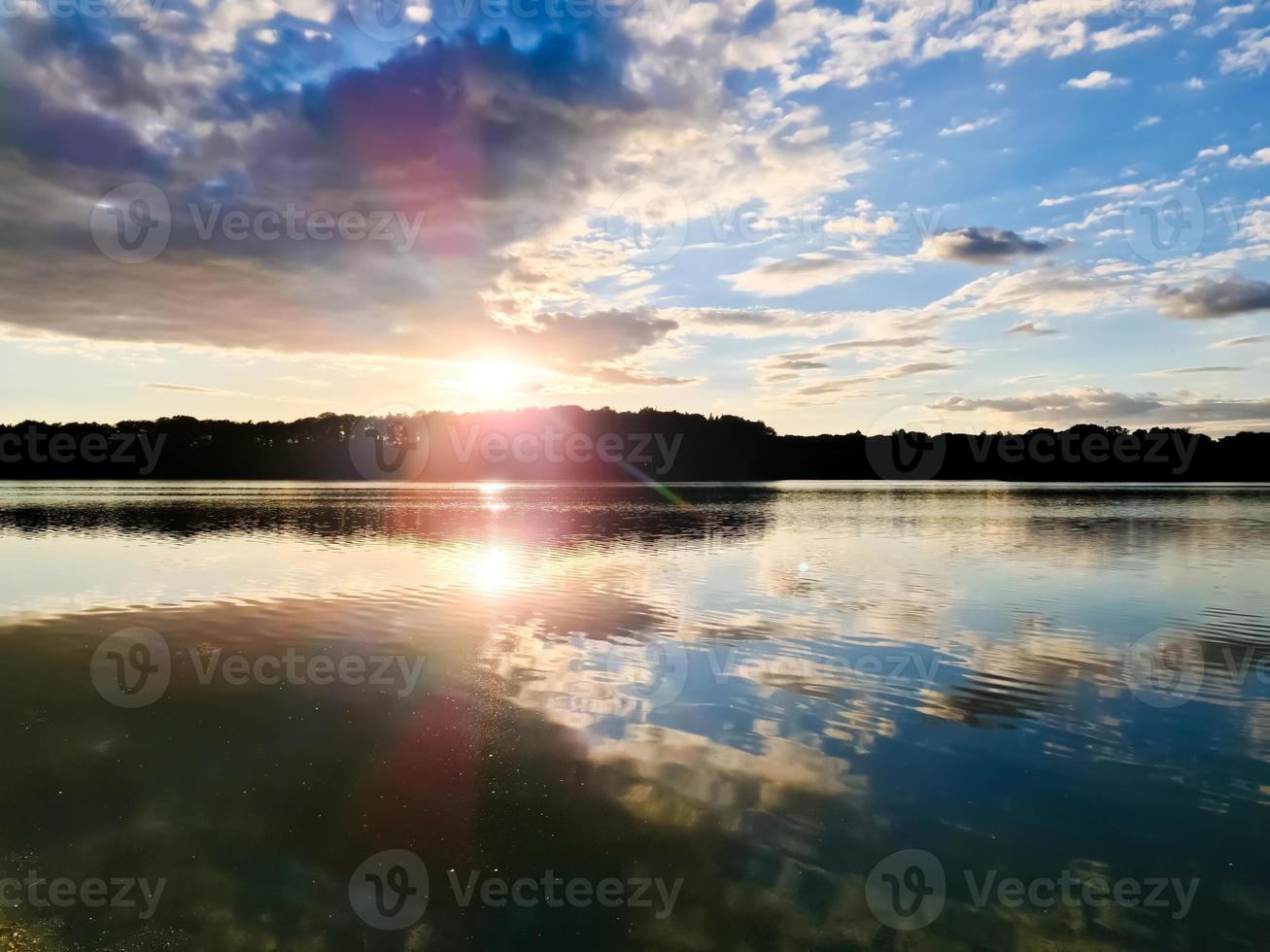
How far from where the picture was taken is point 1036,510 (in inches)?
2906

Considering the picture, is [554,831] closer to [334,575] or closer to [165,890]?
[165,890]

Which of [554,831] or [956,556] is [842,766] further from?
[956,556]

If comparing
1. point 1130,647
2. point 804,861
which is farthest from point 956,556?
point 804,861

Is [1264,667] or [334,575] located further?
[334,575]

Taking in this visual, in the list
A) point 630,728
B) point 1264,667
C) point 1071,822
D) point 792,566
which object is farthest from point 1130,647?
point 792,566

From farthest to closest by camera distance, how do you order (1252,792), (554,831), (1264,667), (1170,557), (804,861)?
1. (1170,557)
2. (1264,667)
3. (1252,792)
4. (554,831)
5. (804,861)

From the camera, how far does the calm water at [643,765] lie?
24.2 ft

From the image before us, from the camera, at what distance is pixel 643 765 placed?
10812 mm

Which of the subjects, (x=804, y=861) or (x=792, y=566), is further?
(x=792, y=566)

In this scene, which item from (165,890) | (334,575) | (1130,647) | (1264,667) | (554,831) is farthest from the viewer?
(334,575)

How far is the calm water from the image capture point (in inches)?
291

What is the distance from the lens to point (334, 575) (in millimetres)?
29094

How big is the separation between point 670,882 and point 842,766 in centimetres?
382

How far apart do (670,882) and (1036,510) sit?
76402 millimetres
